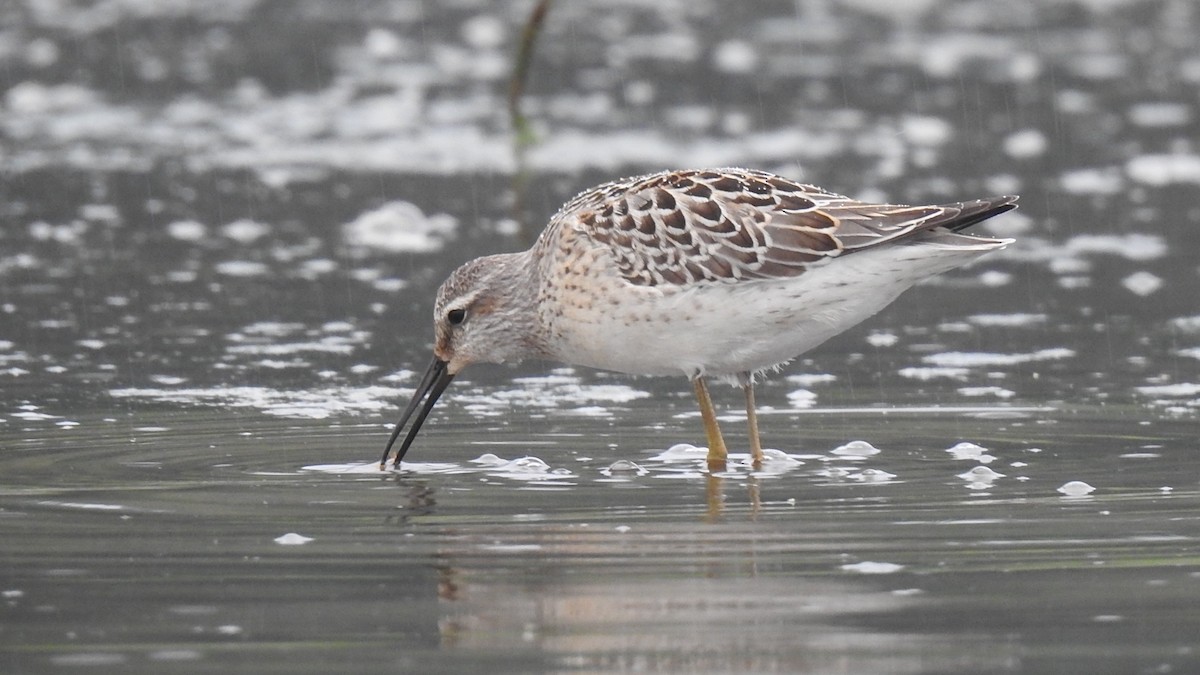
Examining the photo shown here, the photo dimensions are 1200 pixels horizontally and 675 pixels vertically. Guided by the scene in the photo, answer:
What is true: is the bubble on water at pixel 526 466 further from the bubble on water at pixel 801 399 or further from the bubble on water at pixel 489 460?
the bubble on water at pixel 801 399

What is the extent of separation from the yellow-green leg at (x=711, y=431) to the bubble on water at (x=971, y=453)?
826 millimetres

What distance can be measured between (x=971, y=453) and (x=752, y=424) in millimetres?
803

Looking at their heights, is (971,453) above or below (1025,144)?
below

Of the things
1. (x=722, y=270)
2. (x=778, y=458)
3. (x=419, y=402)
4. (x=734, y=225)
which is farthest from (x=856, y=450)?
(x=419, y=402)

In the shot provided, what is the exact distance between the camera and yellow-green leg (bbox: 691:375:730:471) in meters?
7.36

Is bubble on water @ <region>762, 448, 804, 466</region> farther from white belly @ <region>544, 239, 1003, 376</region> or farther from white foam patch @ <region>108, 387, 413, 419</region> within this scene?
white foam patch @ <region>108, 387, 413, 419</region>

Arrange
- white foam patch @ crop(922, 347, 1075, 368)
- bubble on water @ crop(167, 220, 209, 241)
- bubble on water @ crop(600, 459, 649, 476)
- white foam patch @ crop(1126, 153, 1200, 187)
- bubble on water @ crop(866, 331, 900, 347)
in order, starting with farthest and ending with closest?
white foam patch @ crop(1126, 153, 1200, 187)
bubble on water @ crop(167, 220, 209, 241)
bubble on water @ crop(866, 331, 900, 347)
white foam patch @ crop(922, 347, 1075, 368)
bubble on water @ crop(600, 459, 649, 476)

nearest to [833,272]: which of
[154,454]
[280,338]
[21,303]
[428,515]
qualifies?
[428,515]

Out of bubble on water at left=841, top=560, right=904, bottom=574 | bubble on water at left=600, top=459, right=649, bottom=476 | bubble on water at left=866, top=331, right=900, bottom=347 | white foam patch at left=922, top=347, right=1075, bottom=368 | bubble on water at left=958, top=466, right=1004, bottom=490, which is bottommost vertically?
bubble on water at left=841, top=560, right=904, bottom=574

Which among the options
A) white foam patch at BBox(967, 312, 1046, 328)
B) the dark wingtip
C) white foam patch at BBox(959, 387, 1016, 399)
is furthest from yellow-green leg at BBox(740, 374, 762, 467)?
white foam patch at BBox(967, 312, 1046, 328)

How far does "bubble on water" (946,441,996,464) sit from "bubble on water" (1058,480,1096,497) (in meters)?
0.54

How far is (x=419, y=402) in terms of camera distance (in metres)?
7.72

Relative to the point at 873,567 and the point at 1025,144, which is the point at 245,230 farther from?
the point at 873,567

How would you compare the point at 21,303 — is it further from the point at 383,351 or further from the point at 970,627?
the point at 970,627
